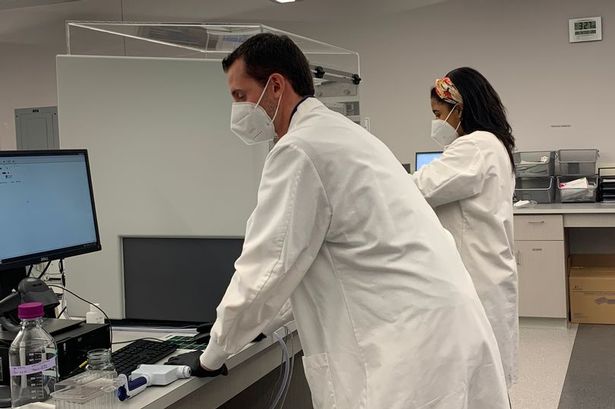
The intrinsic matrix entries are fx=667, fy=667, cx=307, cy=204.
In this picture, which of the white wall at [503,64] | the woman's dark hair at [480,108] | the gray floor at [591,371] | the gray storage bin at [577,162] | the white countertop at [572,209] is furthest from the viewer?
the white wall at [503,64]

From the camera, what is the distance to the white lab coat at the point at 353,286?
123cm

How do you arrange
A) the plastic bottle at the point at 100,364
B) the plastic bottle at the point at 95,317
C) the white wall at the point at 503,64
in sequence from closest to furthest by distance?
the plastic bottle at the point at 100,364 → the plastic bottle at the point at 95,317 → the white wall at the point at 503,64

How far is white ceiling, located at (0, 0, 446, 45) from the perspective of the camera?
5547 mm

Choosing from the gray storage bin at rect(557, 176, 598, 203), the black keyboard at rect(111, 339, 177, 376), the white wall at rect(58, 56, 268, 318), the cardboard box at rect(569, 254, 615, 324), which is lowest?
the cardboard box at rect(569, 254, 615, 324)

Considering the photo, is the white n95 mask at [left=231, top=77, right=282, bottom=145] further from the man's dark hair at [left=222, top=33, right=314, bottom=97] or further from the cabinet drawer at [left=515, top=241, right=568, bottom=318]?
the cabinet drawer at [left=515, top=241, right=568, bottom=318]

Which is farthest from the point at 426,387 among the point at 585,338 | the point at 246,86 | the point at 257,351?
the point at 585,338

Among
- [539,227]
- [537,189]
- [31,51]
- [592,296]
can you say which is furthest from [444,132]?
[31,51]

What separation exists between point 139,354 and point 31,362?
29cm

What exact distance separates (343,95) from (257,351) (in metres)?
1.49

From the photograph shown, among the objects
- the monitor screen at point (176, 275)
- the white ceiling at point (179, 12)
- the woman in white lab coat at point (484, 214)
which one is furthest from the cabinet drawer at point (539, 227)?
the monitor screen at point (176, 275)

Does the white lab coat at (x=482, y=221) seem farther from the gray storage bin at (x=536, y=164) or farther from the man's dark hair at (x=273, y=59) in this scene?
the gray storage bin at (x=536, y=164)

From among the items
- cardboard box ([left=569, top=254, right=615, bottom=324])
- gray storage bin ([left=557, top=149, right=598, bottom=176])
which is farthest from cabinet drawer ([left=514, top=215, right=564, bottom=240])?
gray storage bin ([left=557, top=149, right=598, bottom=176])

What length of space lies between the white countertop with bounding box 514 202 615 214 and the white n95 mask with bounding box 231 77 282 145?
10.6 ft

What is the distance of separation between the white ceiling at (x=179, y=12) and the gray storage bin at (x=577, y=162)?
1.56 m
